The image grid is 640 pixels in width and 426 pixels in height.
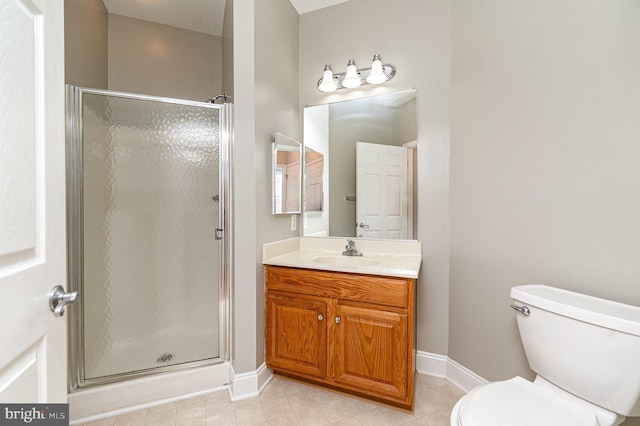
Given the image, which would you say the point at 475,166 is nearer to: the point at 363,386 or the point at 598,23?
the point at 598,23

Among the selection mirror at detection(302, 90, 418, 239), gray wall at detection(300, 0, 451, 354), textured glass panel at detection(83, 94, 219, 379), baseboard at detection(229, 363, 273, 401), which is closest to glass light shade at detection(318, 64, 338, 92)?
mirror at detection(302, 90, 418, 239)

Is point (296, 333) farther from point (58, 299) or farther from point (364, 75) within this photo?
point (364, 75)

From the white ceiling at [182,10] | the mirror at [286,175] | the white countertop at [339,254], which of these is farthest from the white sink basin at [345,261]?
the white ceiling at [182,10]

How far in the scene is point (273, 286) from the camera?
1.73 m

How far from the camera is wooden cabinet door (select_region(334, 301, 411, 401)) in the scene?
144 cm

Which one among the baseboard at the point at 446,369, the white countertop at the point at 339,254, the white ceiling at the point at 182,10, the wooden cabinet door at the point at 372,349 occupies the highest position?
the white ceiling at the point at 182,10

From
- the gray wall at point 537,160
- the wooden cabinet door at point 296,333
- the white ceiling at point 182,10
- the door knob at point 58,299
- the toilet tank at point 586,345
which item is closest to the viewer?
the door knob at point 58,299

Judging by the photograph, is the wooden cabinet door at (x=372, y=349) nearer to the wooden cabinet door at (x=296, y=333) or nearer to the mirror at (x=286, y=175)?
the wooden cabinet door at (x=296, y=333)

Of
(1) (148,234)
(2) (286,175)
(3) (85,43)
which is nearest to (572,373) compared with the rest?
(2) (286,175)

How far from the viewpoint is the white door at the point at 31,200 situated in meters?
0.56

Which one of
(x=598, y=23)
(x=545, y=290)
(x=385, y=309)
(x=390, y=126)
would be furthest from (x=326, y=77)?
(x=545, y=290)

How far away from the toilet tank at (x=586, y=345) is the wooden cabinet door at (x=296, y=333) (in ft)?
3.34
